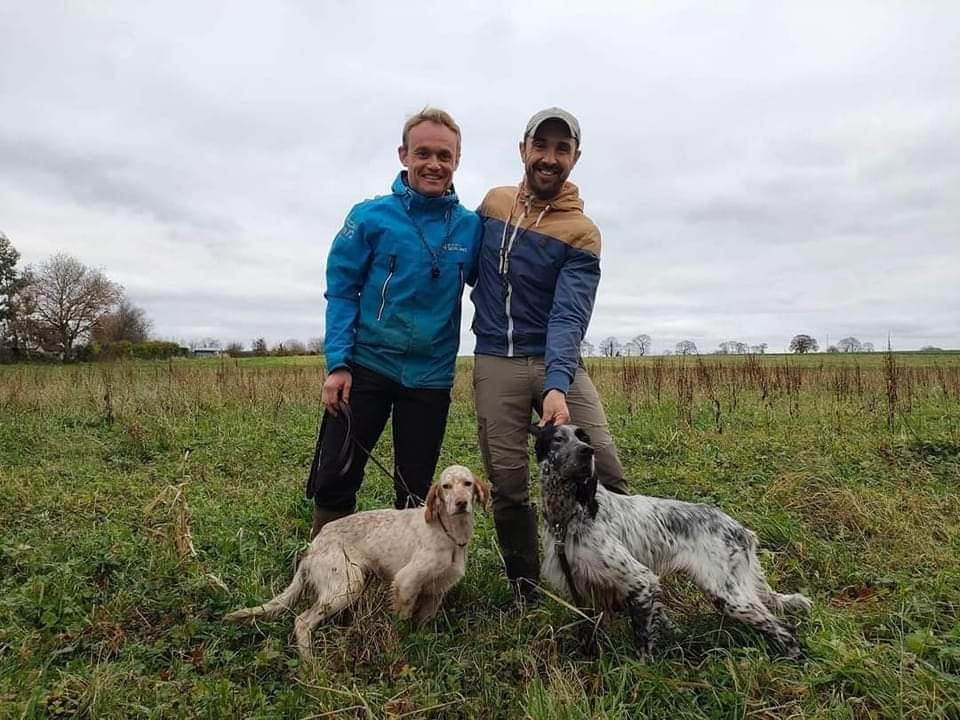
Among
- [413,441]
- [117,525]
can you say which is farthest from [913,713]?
[117,525]

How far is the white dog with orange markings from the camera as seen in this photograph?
11.5 ft

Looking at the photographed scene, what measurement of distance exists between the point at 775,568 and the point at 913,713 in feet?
6.24

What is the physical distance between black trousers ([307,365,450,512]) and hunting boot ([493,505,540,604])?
0.61m

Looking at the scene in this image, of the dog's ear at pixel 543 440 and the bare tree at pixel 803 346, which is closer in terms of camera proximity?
the dog's ear at pixel 543 440

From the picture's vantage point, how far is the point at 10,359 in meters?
41.9

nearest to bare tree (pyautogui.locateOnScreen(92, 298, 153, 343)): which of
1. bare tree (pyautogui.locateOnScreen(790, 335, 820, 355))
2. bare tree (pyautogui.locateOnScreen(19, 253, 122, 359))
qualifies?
bare tree (pyautogui.locateOnScreen(19, 253, 122, 359))

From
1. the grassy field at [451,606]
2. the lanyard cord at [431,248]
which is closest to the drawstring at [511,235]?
the lanyard cord at [431,248]

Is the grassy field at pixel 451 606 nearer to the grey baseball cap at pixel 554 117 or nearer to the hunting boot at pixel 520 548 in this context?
the hunting boot at pixel 520 548

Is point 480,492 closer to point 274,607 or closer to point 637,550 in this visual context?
point 637,550

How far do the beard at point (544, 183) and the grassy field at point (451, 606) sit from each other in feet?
7.66

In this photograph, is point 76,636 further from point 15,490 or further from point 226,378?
point 226,378

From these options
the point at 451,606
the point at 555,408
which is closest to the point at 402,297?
the point at 555,408

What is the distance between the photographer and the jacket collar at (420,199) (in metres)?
3.68

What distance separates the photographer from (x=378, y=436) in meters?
3.83
